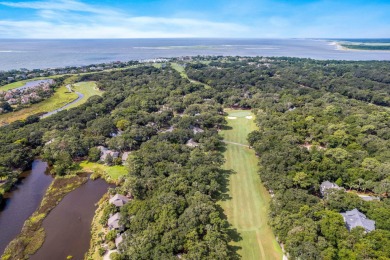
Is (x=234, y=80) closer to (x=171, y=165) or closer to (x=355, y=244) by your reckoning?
(x=171, y=165)

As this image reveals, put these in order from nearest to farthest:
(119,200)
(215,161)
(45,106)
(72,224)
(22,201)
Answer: (72,224) < (119,200) < (22,201) < (215,161) < (45,106)

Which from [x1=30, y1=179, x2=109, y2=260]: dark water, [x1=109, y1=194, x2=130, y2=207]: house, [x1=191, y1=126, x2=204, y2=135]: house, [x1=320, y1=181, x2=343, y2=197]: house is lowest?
[x1=30, y1=179, x2=109, y2=260]: dark water

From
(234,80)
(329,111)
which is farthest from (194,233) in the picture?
(234,80)

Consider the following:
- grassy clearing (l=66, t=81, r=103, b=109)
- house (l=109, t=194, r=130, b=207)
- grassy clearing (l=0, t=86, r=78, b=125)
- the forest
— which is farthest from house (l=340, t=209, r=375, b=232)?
grassy clearing (l=66, t=81, r=103, b=109)

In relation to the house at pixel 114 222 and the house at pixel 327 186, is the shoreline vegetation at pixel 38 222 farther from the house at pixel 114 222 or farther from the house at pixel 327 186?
the house at pixel 327 186

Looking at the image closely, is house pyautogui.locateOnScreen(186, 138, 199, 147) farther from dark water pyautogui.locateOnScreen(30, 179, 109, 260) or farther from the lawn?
the lawn

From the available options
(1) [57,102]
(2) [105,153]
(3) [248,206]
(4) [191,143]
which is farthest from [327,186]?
(1) [57,102]

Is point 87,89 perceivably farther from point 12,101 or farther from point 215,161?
point 215,161
